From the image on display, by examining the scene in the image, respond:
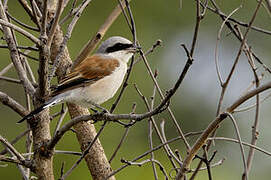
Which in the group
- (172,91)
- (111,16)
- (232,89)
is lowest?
(172,91)

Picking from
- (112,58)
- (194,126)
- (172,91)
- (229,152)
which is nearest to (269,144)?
(229,152)

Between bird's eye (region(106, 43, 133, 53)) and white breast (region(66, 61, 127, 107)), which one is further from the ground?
bird's eye (region(106, 43, 133, 53))

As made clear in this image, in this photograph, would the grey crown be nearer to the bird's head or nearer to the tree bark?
the bird's head

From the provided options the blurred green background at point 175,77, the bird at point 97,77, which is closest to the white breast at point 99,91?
the bird at point 97,77

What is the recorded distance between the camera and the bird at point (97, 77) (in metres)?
3.21

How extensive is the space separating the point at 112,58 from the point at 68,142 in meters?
2.19

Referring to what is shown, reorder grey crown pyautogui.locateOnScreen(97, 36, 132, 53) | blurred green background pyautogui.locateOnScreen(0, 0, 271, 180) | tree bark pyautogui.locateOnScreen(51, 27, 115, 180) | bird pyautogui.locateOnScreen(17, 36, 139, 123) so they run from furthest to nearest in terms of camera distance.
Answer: blurred green background pyautogui.locateOnScreen(0, 0, 271, 180) → grey crown pyautogui.locateOnScreen(97, 36, 132, 53) → bird pyautogui.locateOnScreen(17, 36, 139, 123) → tree bark pyautogui.locateOnScreen(51, 27, 115, 180)

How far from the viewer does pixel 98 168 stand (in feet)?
9.92

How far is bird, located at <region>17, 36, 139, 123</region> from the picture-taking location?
3.21 metres

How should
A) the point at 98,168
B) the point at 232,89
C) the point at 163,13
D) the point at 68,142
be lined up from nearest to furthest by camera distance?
the point at 98,168, the point at 68,142, the point at 232,89, the point at 163,13

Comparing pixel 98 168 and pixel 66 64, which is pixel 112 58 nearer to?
pixel 66 64

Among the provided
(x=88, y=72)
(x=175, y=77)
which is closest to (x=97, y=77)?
(x=88, y=72)

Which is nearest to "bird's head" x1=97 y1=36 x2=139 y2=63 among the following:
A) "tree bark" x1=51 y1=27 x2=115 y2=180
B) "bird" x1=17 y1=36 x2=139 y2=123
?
"bird" x1=17 y1=36 x2=139 y2=123

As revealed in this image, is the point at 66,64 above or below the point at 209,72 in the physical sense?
below
